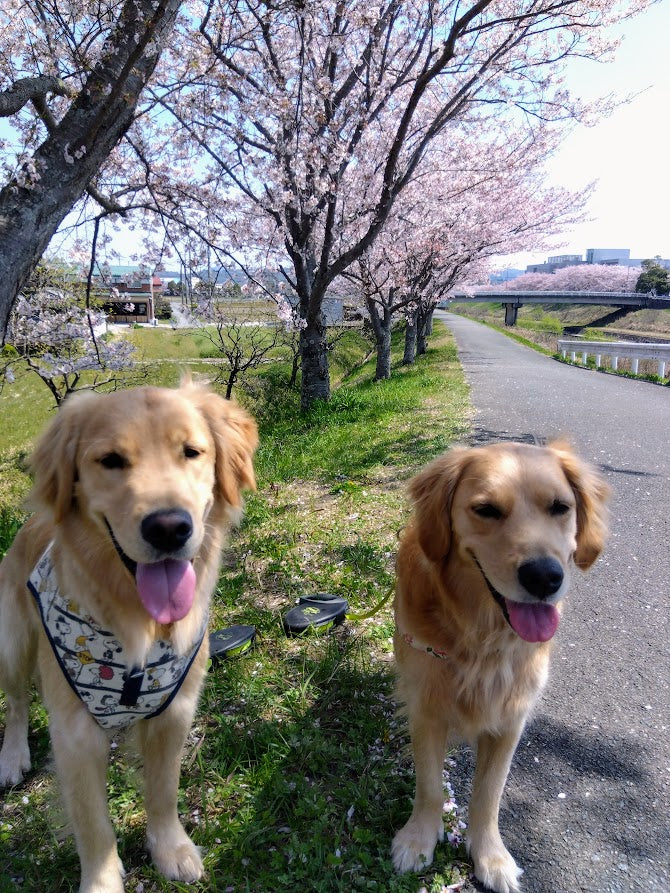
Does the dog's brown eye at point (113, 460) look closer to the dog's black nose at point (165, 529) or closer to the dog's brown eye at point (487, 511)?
the dog's black nose at point (165, 529)

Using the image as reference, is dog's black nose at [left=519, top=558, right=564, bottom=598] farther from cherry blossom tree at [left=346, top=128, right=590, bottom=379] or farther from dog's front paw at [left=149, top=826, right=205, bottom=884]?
cherry blossom tree at [left=346, top=128, right=590, bottom=379]

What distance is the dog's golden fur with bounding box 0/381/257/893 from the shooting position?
1833 millimetres

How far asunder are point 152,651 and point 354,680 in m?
1.43

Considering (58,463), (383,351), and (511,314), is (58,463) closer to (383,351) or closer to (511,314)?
(383,351)

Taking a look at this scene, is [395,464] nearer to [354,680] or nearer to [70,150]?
[354,680]

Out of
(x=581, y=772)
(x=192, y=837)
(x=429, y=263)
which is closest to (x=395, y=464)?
(x=581, y=772)

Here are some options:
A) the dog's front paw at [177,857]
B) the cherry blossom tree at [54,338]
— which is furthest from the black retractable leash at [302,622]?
the cherry blossom tree at [54,338]

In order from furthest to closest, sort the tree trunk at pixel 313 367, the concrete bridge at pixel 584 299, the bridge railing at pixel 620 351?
the concrete bridge at pixel 584 299 → the bridge railing at pixel 620 351 → the tree trunk at pixel 313 367

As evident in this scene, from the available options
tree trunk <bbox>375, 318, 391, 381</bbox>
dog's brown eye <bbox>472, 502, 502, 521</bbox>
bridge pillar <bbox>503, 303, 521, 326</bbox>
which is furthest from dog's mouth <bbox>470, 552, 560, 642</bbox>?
bridge pillar <bbox>503, 303, 521, 326</bbox>

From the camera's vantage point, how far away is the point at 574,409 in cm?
1033

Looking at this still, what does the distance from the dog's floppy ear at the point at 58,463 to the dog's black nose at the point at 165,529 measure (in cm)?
44

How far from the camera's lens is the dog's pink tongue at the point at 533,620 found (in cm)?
196

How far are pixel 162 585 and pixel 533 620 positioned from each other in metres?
1.29

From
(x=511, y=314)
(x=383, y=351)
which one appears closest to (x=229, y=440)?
(x=383, y=351)
